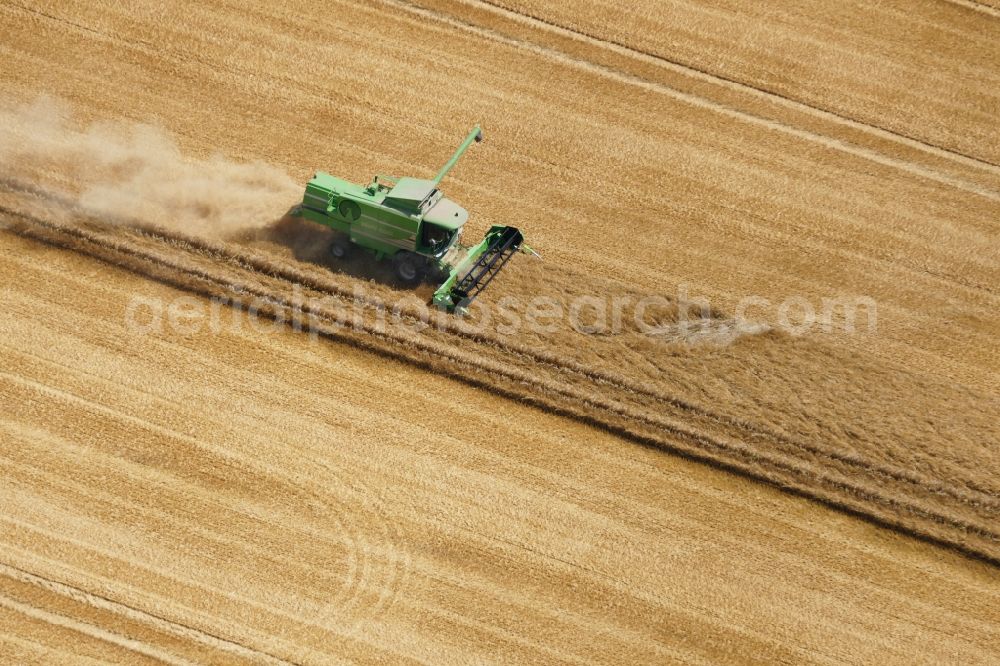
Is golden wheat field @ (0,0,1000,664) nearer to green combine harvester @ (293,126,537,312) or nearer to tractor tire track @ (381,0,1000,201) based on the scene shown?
tractor tire track @ (381,0,1000,201)

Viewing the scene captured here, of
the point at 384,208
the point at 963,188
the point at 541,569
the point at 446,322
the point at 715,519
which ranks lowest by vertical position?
the point at 541,569

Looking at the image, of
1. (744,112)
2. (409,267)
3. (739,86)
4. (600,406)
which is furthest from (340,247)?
(739,86)

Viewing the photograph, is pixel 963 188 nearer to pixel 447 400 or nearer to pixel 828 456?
pixel 828 456

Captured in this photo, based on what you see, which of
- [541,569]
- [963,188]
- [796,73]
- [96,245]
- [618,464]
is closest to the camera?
[541,569]

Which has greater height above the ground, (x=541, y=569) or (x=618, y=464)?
(x=618, y=464)

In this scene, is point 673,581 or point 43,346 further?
→ point 43,346

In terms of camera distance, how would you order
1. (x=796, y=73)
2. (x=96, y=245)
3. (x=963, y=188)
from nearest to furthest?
1. (x=96, y=245)
2. (x=963, y=188)
3. (x=796, y=73)

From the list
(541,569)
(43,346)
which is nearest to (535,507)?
(541,569)
